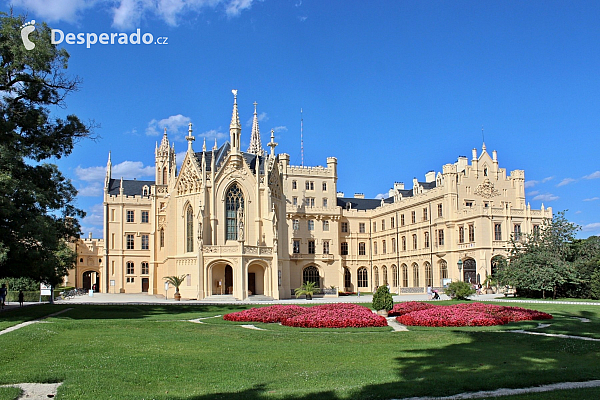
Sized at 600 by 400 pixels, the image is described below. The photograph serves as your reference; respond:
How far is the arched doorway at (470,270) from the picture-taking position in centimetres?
6111

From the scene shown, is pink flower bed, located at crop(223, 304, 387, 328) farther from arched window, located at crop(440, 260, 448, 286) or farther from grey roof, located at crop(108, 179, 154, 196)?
grey roof, located at crop(108, 179, 154, 196)

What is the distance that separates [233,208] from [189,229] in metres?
→ 4.71

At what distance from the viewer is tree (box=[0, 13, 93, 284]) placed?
87.1 feet

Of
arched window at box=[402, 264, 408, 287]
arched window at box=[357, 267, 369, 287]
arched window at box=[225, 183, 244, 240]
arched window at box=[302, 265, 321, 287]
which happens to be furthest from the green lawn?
arched window at box=[357, 267, 369, 287]

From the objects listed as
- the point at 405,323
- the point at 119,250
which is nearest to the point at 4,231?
the point at 405,323

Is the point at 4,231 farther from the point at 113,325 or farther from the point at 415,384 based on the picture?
the point at 415,384

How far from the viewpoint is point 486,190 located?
212 ft

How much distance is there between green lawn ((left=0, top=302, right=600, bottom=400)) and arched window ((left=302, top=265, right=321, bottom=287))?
53.6m

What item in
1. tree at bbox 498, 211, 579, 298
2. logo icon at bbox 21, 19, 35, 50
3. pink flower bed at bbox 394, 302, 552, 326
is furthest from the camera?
tree at bbox 498, 211, 579, 298

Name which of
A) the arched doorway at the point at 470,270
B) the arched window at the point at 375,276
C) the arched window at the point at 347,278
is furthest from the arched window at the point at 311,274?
the arched doorway at the point at 470,270

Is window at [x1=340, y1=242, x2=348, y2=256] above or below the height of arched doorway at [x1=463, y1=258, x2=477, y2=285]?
above

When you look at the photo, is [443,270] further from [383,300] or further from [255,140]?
[383,300]

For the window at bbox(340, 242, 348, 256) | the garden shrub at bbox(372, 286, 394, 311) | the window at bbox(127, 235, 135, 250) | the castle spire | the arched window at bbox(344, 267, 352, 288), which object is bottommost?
the arched window at bbox(344, 267, 352, 288)

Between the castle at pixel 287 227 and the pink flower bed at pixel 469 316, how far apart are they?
75.6 ft
